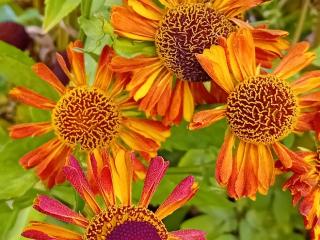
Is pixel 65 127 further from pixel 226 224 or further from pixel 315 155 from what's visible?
pixel 226 224

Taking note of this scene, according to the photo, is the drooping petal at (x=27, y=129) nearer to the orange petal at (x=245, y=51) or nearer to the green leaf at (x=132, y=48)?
the green leaf at (x=132, y=48)

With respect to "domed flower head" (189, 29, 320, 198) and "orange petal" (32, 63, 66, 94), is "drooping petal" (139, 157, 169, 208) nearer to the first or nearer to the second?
"domed flower head" (189, 29, 320, 198)

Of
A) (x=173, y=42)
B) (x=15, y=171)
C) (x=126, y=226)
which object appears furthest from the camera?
(x=15, y=171)

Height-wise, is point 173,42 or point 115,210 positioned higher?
point 173,42

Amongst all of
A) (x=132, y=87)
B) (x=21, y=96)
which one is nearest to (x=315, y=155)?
(x=132, y=87)

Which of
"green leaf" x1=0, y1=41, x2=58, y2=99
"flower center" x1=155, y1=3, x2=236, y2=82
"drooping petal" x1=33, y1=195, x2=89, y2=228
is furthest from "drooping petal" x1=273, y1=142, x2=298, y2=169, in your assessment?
"green leaf" x1=0, y1=41, x2=58, y2=99

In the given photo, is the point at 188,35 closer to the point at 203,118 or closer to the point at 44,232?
the point at 203,118

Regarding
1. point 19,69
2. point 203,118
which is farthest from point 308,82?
point 19,69

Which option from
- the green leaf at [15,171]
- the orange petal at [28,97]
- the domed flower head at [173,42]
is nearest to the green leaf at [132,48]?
the domed flower head at [173,42]
